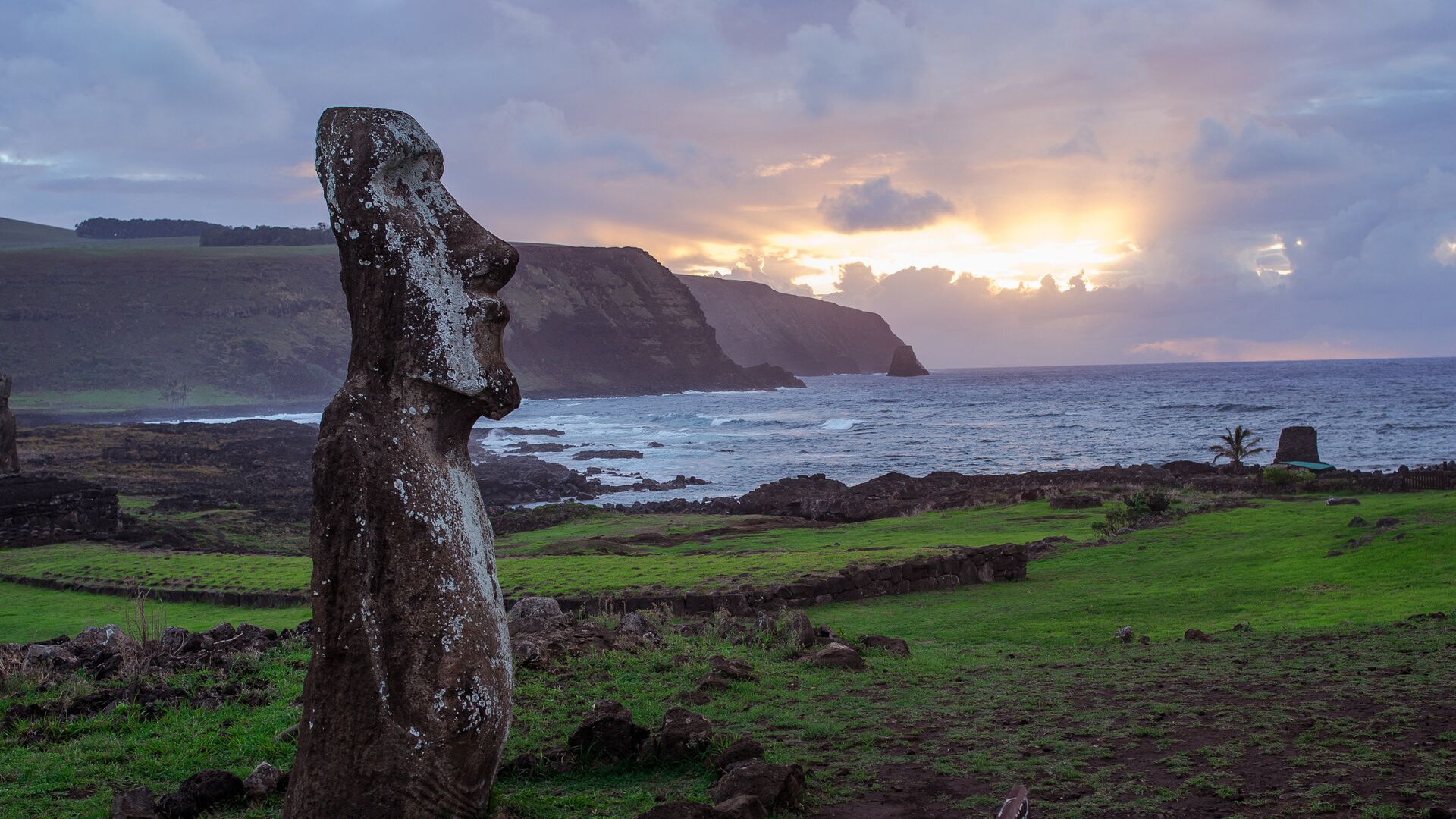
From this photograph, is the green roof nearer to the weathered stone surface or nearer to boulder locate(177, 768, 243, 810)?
the weathered stone surface

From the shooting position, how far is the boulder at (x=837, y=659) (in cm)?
1009

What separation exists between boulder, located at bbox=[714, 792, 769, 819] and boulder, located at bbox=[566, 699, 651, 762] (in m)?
1.48

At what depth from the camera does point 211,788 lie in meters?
6.09

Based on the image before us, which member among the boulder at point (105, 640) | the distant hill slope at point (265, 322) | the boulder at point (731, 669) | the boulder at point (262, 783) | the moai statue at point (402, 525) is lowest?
the boulder at point (105, 640)

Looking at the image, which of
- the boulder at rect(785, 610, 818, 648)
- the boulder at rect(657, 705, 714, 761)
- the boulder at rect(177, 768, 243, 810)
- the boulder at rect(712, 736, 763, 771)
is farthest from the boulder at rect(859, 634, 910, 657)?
the boulder at rect(177, 768, 243, 810)

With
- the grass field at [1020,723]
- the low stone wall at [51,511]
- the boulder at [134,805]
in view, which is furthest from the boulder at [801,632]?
the low stone wall at [51,511]

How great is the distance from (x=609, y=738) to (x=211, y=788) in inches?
94.0

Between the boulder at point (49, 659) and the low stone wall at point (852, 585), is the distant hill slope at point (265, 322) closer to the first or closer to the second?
the low stone wall at point (852, 585)

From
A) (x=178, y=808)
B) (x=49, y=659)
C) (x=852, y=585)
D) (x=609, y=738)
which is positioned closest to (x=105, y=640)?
(x=49, y=659)

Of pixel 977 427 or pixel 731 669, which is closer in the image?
pixel 731 669

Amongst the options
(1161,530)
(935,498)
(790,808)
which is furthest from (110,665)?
(935,498)

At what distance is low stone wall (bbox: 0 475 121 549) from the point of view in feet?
78.5

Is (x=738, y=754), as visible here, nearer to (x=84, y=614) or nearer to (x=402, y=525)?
(x=402, y=525)

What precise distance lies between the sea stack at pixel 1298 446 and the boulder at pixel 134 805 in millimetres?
42356
